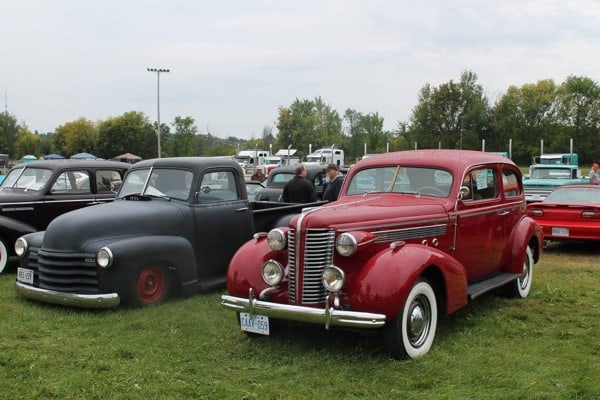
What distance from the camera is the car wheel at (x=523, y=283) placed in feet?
24.3

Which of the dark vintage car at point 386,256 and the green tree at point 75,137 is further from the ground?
the green tree at point 75,137

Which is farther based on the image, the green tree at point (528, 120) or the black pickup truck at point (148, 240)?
the green tree at point (528, 120)

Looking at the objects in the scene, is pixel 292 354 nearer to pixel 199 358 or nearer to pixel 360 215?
pixel 199 358

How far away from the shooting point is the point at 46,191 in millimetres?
9477

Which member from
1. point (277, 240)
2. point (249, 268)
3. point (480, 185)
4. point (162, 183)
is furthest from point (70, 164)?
point (480, 185)

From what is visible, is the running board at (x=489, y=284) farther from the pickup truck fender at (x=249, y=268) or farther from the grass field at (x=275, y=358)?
the pickup truck fender at (x=249, y=268)

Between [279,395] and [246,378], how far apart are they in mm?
436

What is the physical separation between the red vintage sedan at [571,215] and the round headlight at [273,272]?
24.4ft

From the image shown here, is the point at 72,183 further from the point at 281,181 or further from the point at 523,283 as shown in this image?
the point at 523,283

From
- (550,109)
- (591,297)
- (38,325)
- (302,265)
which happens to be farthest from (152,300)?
(550,109)

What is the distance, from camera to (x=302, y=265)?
199 inches

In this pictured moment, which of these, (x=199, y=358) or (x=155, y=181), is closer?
(x=199, y=358)

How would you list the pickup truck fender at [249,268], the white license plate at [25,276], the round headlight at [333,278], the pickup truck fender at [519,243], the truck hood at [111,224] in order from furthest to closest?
the pickup truck fender at [519,243], the white license plate at [25,276], the truck hood at [111,224], the pickup truck fender at [249,268], the round headlight at [333,278]

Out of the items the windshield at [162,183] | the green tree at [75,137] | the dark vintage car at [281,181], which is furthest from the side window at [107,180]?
the green tree at [75,137]
